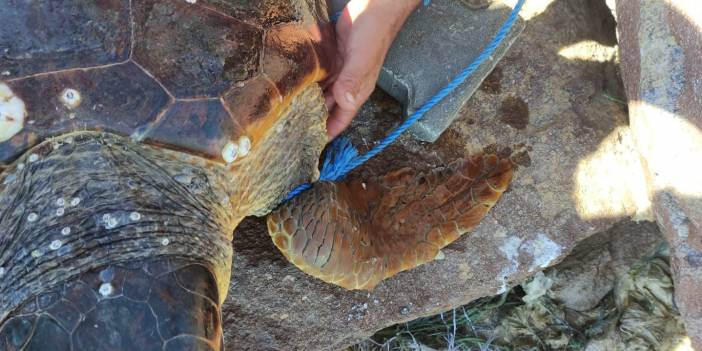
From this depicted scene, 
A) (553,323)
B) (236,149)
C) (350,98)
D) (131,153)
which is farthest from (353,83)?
(553,323)

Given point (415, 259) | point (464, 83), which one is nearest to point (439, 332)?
point (415, 259)

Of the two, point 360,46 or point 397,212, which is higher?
point 360,46

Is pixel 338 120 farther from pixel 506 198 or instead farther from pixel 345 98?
pixel 506 198

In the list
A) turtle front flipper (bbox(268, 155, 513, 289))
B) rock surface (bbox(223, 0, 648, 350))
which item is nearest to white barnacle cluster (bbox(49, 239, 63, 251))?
turtle front flipper (bbox(268, 155, 513, 289))

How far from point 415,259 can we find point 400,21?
758 millimetres

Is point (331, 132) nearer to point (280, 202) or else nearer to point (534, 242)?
point (280, 202)

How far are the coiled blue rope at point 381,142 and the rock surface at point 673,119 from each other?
0.40 m

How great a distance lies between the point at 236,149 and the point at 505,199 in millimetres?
1058

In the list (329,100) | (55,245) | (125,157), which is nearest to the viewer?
(55,245)

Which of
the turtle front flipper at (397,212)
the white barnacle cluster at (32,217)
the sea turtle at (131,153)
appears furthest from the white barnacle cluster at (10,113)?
the turtle front flipper at (397,212)

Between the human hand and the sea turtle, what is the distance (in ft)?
0.57

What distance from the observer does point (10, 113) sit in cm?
117

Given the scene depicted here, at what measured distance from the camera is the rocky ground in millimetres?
1947

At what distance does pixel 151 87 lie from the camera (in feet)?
A: 4.02
